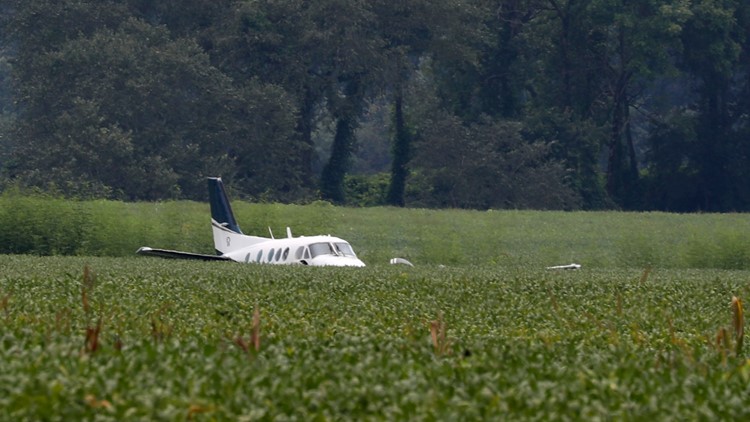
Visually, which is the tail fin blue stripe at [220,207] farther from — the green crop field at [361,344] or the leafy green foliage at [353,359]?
the leafy green foliage at [353,359]

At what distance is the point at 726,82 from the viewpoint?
77688 millimetres

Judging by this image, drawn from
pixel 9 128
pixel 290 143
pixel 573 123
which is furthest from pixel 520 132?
pixel 9 128

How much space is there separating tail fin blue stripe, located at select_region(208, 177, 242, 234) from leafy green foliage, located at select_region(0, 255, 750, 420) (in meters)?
16.9

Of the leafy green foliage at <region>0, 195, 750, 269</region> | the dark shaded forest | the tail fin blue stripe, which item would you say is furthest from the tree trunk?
the tail fin blue stripe

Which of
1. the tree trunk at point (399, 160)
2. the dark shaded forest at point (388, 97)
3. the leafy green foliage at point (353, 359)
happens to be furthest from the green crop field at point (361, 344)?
the tree trunk at point (399, 160)

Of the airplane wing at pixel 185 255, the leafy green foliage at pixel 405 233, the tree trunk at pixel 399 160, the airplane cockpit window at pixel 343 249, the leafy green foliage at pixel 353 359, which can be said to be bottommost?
the leafy green foliage at pixel 353 359

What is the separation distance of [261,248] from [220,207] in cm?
440

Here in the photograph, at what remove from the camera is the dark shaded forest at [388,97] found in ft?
221

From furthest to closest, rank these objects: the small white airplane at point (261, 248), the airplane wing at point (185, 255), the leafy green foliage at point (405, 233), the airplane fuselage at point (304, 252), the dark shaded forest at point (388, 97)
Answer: the dark shaded forest at point (388, 97), the leafy green foliage at point (405, 233), the airplane wing at point (185, 255), the small white airplane at point (261, 248), the airplane fuselage at point (304, 252)

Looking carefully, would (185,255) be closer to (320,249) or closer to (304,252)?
(304,252)

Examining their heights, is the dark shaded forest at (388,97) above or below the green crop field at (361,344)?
above

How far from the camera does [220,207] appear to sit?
42.7 meters

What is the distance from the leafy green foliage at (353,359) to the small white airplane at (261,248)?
1039cm

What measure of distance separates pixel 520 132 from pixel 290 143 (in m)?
13.3
